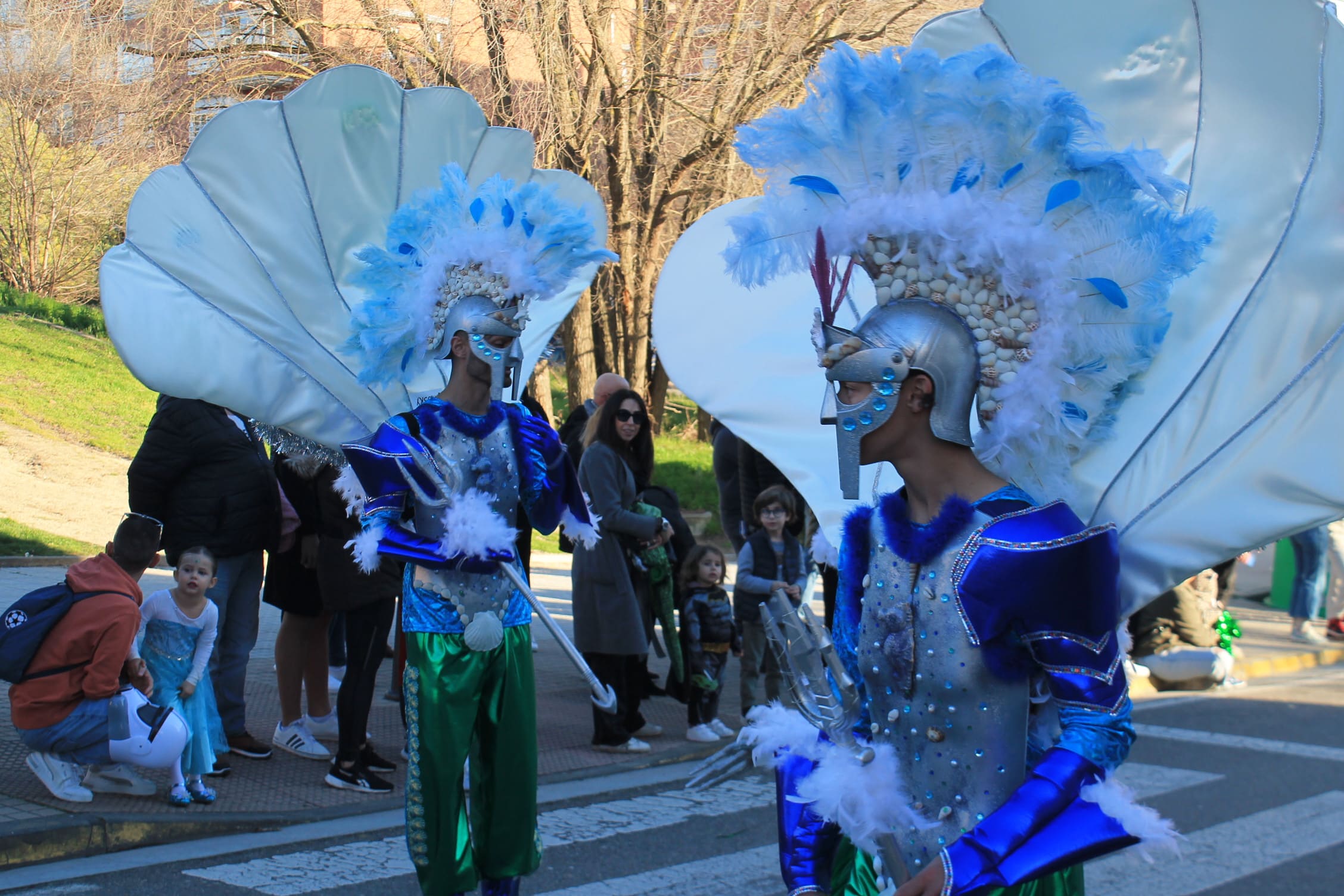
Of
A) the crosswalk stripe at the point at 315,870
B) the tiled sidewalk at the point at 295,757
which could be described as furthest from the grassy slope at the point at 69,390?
the crosswalk stripe at the point at 315,870

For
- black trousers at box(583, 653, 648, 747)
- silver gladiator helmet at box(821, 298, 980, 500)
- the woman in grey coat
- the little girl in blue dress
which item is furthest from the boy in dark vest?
silver gladiator helmet at box(821, 298, 980, 500)

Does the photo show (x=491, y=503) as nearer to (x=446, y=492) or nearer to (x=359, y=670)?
(x=446, y=492)

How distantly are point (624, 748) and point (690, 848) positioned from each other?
5.34ft

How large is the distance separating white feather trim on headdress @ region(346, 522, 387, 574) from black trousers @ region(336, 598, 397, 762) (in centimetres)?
177

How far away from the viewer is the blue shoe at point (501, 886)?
418cm

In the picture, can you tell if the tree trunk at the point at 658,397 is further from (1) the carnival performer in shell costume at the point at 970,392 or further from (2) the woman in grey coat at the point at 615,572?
(1) the carnival performer in shell costume at the point at 970,392

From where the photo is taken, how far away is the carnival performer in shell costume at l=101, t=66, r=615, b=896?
4.15 m

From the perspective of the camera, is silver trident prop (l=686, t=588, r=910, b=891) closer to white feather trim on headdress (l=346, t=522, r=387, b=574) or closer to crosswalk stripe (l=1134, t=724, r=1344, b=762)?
white feather trim on headdress (l=346, t=522, r=387, b=574)

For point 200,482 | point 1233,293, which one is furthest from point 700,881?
point 1233,293

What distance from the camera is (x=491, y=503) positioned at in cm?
439

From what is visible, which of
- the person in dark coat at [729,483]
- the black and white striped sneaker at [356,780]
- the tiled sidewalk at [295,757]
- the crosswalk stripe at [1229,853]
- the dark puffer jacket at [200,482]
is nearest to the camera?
the crosswalk stripe at [1229,853]

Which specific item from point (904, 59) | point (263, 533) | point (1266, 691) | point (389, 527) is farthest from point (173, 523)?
point (1266, 691)

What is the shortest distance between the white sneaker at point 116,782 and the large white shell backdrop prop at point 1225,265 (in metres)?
4.60

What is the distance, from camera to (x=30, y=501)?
13.4 metres
